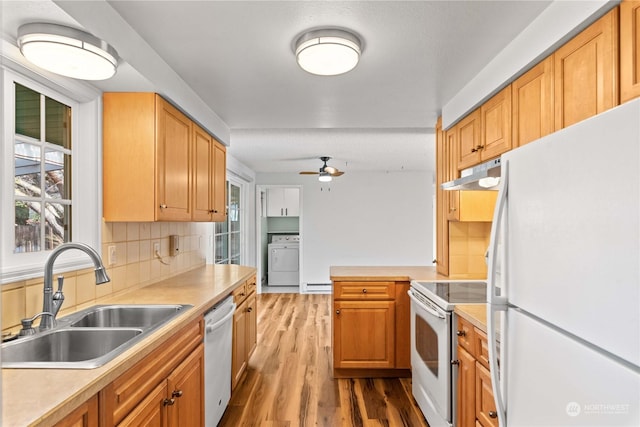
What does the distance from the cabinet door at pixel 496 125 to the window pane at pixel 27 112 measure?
2395 millimetres

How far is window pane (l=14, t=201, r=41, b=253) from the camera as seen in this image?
156cm

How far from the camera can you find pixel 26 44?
136 cm

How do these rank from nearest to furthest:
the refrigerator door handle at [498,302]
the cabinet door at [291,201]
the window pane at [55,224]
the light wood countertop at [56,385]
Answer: the light wood countertop at [56,385]
the refrigerator door handle at [498,302]
the window pane at [55,224]
the cabinet door at [291,201]

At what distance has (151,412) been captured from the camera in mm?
1375

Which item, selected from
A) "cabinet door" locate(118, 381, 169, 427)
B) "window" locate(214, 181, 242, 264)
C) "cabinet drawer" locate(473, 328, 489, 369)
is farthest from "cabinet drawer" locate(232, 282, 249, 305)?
"cabinet drawer" locate(473, 328, 489, 369)

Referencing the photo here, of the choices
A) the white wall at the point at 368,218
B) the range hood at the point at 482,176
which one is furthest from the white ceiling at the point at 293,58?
the white wall at the point at 368,218

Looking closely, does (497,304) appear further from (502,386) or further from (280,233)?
(280,233)

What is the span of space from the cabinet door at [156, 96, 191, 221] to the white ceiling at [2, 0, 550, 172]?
0.24 meters

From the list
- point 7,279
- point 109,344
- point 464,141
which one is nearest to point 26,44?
point 7,279

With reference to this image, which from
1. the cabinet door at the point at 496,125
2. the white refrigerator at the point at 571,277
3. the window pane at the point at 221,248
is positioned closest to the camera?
the white refrigerator at the point at 571,277

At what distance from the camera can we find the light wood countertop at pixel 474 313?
1.67m

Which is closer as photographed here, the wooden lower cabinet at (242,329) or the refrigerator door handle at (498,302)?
the refrigerator door handle at (498,302)

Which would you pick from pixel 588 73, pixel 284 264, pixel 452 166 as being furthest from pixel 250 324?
pixel 284 264

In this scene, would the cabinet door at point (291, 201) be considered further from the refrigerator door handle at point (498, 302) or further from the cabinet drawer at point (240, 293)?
the refrigerator door handle at point (498, 302)
